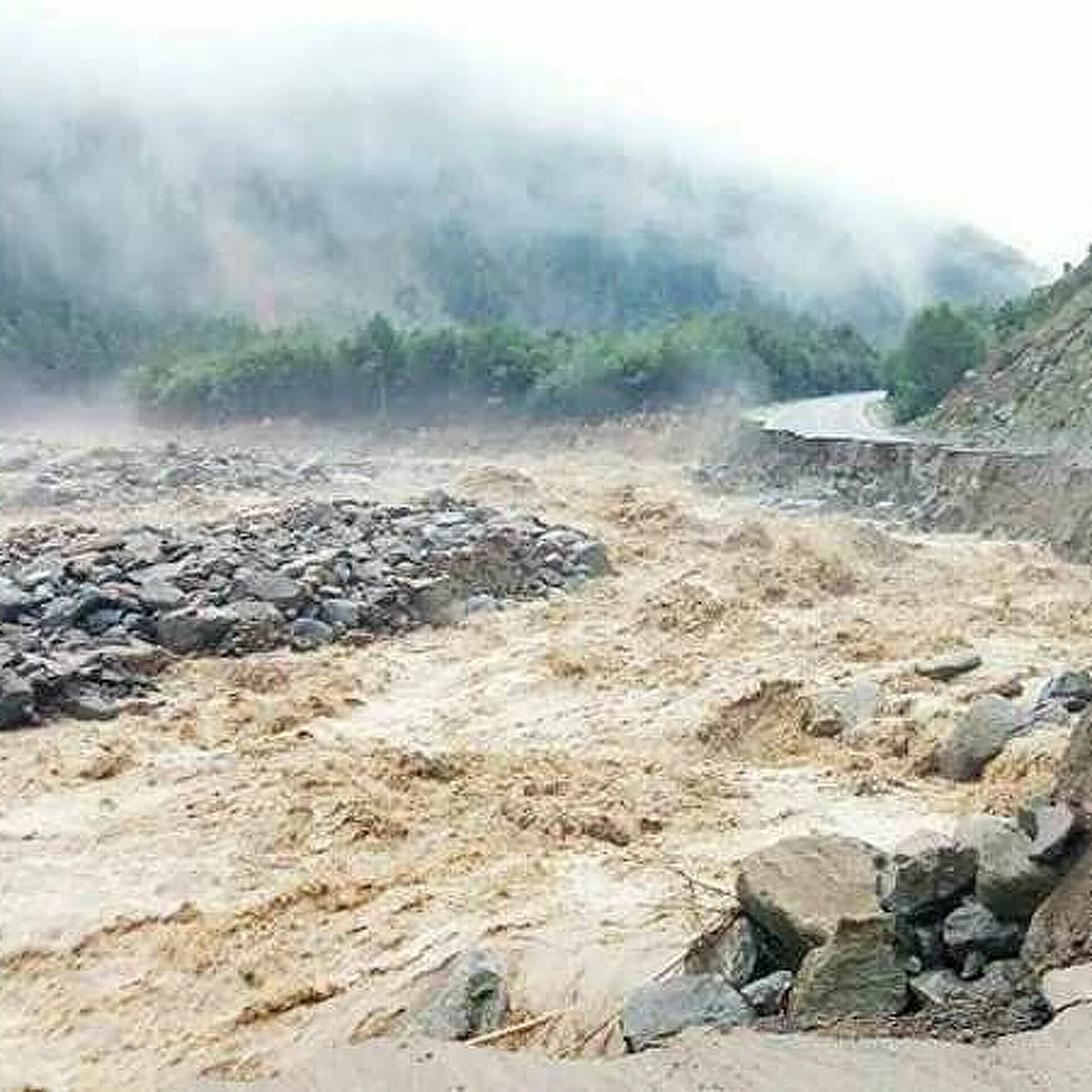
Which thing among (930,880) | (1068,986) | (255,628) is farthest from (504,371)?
(1068,986)

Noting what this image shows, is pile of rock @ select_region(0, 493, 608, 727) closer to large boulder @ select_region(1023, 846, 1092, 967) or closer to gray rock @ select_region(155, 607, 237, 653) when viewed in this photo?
gray rock @ select_region(155, 607, 237, 653)

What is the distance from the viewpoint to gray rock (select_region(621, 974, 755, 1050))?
596 cm

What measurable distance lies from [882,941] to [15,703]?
9951mm

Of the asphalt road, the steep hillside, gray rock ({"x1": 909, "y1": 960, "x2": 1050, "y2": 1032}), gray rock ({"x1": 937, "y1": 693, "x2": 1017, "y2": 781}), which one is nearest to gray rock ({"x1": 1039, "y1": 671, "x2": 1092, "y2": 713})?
gray rock ({"x1": 937, "y1": 693, "x2": 1017, "y2": 781})

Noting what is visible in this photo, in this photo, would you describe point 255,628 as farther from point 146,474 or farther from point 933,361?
point 933,361

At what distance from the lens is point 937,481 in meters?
26.3

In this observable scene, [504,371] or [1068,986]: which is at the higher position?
[1068,986]

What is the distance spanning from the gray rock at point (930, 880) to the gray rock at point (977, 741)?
13.3 feet

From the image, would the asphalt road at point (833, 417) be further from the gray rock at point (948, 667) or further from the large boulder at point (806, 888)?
the large boulder at point (806, 888)

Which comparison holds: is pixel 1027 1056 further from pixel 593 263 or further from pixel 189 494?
pixel 593 263

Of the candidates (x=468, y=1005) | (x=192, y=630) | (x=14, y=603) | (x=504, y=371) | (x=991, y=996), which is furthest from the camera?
(x=504, y=371)

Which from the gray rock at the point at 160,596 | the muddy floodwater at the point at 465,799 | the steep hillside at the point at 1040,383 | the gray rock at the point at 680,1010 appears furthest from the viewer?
the steep hillside at the point at 1040,383

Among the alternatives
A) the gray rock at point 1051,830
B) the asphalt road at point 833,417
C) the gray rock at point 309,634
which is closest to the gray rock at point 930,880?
the gray rock at point 1051,830

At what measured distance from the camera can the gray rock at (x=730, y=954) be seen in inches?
250
